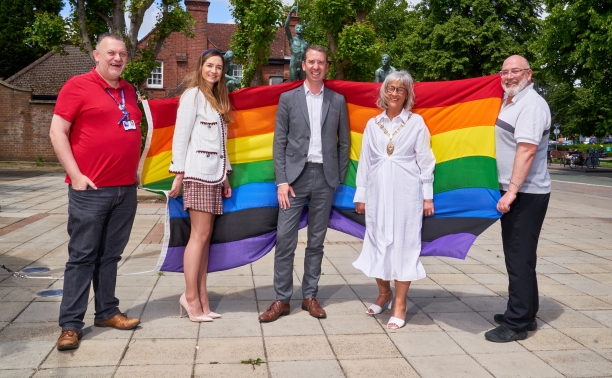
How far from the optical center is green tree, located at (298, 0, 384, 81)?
940 inches

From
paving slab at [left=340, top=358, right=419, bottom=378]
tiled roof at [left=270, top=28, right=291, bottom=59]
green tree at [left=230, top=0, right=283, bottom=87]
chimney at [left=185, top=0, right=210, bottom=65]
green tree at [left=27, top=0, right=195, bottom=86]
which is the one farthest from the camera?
tiled roof at [left=270, top=28, right=291, bottom=59]

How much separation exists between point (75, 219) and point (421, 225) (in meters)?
2.67

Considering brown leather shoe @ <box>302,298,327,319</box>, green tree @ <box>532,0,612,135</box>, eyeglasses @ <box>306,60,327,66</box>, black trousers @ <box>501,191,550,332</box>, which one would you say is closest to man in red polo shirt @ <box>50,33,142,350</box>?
eyeglasses @ <box>306,60,327,66</box>

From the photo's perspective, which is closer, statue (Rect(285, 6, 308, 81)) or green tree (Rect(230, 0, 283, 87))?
statue (Rect(285, 6, 308, 81))

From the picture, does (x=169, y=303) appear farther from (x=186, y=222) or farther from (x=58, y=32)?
(x=58, y=32)

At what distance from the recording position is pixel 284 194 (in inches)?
200

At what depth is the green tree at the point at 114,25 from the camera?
17.1m

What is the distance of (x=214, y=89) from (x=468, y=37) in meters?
34.1

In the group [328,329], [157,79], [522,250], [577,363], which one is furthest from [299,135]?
[157,79]

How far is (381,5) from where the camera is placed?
174ft

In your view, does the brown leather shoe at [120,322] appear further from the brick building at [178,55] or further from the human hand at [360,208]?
the brick building at [178,55]

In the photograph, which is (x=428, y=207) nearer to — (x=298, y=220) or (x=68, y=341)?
(x=298, y=220)

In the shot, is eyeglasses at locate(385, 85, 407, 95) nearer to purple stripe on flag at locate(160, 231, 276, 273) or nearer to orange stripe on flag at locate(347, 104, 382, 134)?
orange stripe on flag at locate(347, 104, 382, 134)

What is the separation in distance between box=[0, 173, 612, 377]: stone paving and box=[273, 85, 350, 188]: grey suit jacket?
4.11 ft
